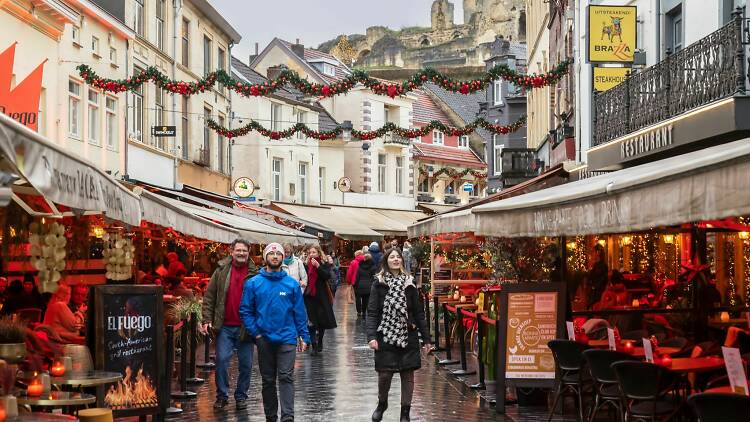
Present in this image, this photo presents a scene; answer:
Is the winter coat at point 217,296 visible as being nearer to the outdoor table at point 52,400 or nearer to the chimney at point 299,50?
the outdoor table at point 52,400

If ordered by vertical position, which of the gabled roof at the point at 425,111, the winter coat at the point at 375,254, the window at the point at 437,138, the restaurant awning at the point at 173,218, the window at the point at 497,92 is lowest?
the winter coat at the point at 375,254

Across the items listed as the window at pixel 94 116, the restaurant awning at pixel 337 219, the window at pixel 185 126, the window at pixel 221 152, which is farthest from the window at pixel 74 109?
the restaurant awning at pixel 337 219

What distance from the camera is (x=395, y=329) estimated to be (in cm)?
1257

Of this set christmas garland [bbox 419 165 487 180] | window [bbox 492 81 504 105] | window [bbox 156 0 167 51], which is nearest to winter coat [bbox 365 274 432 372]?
window [bbox 156 0 167 51]

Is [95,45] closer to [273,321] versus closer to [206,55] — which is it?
[206,55]

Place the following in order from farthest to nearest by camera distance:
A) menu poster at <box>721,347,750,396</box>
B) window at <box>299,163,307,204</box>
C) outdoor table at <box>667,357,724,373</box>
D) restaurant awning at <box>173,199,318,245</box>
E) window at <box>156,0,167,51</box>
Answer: window at <box>299,163,307,204</box>
window at <box>156,0,167,51</box>
restaurant awning at <box>173,199,318,245</box>
outdoor table at <box>667,357,724,373</box>
menu poster at <box>721,347,750,396</box>

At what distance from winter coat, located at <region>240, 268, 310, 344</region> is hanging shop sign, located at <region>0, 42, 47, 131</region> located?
7.16 m

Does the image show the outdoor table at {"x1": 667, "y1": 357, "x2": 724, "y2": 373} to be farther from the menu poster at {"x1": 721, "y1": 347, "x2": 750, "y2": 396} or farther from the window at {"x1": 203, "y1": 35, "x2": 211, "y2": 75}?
the window at {"x1": 203, "y1": 35, "x2": 211, "y2": 75}

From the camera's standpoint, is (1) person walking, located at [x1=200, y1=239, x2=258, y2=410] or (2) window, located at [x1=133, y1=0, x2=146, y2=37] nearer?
(1) person walking, located at [x1=200, y1=239, x2=258, y2=410]

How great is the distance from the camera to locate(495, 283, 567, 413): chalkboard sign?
533 inches

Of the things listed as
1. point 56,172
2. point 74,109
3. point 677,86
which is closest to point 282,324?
point 56,172

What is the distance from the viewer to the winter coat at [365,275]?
93.7 feet

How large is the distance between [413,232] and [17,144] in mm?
20829

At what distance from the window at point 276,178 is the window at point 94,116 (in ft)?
83.7
